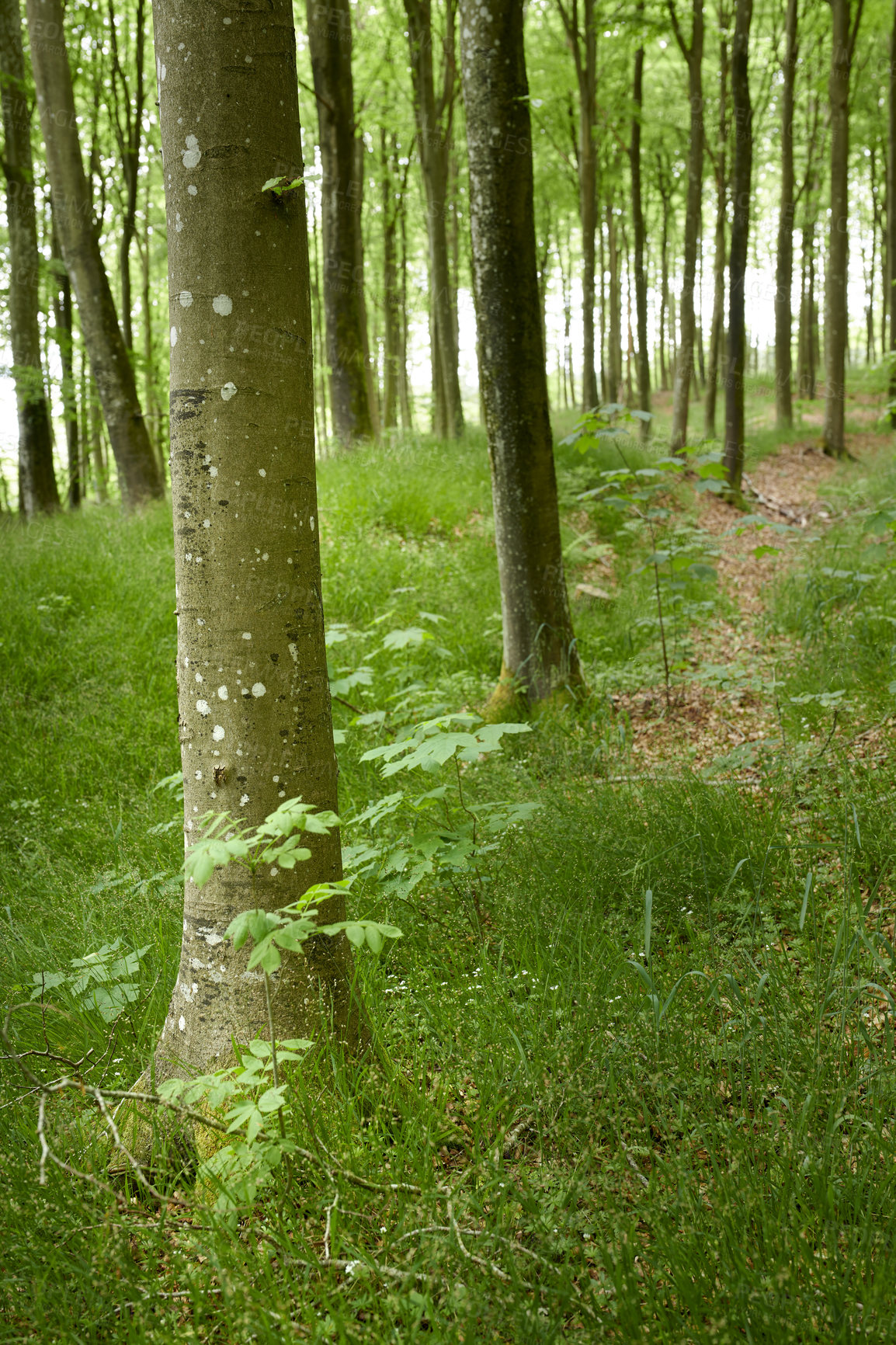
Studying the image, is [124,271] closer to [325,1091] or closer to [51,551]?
[51,551]

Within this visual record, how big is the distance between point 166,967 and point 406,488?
664 cm

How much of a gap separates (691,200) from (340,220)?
6.64m

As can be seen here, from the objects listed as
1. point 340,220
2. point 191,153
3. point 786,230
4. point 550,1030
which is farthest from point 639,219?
point 550,1030

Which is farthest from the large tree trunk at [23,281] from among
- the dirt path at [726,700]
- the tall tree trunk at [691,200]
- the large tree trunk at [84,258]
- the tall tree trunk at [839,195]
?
the tall tree trunk at [839,195]

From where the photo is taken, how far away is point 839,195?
533 inches

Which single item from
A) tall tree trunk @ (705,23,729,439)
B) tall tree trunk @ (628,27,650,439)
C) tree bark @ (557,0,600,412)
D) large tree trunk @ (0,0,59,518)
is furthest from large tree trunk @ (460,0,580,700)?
tall tree trunk @ (705,23,729,439)

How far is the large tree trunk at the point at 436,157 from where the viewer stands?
11.6m

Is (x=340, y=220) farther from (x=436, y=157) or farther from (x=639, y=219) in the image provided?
(x=639, y=219)

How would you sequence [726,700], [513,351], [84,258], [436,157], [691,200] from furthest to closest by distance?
[691,200]
[436,157]
[84,258]
[726,700]
[513,351]

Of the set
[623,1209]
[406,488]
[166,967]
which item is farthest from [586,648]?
[623,1209]

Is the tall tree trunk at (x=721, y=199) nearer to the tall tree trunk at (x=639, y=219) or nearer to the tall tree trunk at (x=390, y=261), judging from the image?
the tall tree trunk at (x=639, y=219)

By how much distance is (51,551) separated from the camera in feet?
24.3

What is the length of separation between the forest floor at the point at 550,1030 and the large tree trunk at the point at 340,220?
21.2ft

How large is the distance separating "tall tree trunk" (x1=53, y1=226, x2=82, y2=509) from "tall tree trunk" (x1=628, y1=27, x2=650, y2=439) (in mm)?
10884
